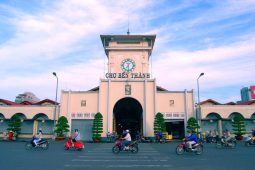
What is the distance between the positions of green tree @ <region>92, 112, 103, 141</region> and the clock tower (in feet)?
31.2

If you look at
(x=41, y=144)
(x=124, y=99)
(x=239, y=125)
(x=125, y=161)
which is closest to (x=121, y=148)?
(x=125, y=161)

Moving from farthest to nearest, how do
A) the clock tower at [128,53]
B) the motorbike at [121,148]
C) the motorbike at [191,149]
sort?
1. the clock tower at [128,53]
2. the motorbike at [121,148]
3. the motorbike at [191,149]

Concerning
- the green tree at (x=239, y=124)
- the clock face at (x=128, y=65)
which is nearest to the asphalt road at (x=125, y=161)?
the green tree at (x=239, y=124)

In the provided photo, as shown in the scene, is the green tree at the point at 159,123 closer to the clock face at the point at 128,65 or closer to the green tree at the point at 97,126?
the green tree at the point at 97,126

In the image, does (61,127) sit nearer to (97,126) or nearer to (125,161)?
(97,126)

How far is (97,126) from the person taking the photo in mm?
33562

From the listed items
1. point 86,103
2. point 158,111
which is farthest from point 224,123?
point 86,103

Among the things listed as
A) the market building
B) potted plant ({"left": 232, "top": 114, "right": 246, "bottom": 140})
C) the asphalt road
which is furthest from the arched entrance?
the asphalt road

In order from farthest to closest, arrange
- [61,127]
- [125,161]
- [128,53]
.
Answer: [128,53], [61,127], [125,161]

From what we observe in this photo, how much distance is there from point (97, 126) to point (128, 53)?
14.4m

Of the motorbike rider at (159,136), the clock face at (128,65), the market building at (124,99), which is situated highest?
the clock face at (128,65)

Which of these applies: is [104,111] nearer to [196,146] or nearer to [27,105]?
[27,105]

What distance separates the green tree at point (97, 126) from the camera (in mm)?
33344

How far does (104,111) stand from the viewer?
118ft
